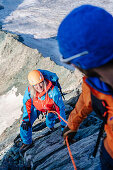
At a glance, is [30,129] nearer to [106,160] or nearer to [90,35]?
[106,160]

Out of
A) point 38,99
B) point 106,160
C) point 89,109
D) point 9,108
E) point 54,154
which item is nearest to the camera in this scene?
point 106,160

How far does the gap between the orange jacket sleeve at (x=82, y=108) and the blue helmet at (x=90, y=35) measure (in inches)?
28.6

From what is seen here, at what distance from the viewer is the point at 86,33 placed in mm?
1460

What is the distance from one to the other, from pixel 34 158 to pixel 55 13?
61.0 m

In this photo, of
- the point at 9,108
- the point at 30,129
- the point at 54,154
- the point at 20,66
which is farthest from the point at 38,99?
the point at 20,66

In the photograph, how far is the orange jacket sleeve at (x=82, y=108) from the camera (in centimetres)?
227

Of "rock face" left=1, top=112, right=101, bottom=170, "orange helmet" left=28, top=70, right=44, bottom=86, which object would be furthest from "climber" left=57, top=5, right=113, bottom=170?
"orange helmet" left=28, top=70, right=44, bottom=86

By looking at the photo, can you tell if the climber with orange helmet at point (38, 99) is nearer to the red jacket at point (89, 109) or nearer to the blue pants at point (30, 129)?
the blue pants at point (30, 129)

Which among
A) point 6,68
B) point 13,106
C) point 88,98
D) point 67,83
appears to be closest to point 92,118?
point 88,98

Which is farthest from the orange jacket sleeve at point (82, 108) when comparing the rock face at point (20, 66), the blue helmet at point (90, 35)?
the rock face at point (20, 66)

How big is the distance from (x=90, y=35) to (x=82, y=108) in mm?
1285

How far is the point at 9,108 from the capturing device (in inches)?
684

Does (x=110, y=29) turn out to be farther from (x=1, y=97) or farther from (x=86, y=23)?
(x=1, y=97)

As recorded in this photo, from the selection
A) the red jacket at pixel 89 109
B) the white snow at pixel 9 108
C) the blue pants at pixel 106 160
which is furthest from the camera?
the white snow at pixel 9 108
